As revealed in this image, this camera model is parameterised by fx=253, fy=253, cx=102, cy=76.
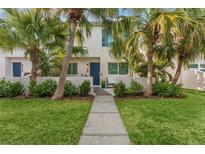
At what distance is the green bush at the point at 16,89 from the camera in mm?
13852

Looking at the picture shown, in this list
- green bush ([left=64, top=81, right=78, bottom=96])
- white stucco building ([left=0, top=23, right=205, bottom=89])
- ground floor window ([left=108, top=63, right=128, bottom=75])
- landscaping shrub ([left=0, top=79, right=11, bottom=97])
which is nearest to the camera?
landscaping shrub ([left=0, top=79, right=11, bottom=97])

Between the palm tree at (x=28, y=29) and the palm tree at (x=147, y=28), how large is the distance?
335cm

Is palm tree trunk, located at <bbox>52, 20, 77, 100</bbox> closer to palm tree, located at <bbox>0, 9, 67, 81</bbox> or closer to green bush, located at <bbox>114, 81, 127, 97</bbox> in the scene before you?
palm tree, located at <bbox>0, 9, 67, 81</bbox>

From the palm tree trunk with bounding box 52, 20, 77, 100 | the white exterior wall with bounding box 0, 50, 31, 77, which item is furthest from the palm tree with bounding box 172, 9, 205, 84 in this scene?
the white exterior wall with bounding box 0, 50, 31, 77

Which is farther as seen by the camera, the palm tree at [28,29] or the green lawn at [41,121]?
the palm tree at [28,29]

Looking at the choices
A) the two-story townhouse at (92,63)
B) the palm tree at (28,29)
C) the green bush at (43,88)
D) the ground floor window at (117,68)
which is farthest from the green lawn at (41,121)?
the ground floor window at (117,68)

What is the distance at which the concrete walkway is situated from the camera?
21.4ft

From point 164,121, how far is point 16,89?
871 centimetres

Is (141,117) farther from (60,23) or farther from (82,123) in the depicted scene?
(60,23)

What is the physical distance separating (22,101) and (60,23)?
15.0 ft

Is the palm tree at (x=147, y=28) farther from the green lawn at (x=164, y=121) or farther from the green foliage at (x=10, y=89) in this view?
the green foliage at (x=10, y=89)

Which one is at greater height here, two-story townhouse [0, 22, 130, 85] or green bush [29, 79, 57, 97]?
two-story townhouse [0, 22, 130, 85]

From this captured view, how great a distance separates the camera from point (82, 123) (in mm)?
8188

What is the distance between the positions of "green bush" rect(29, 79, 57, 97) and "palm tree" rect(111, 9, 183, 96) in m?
4.40
